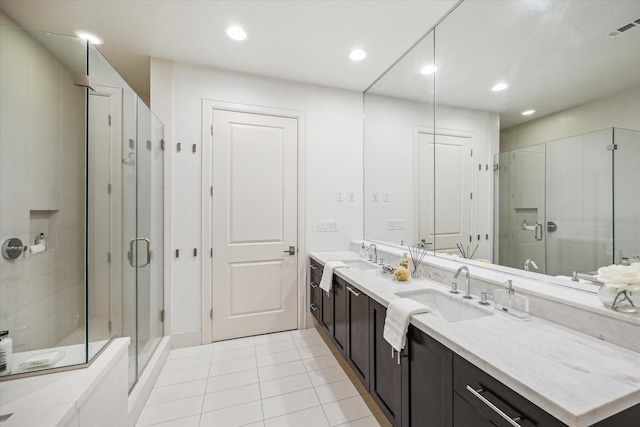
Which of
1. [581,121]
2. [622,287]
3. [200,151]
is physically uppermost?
[200,151]

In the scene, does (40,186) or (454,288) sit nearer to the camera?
(454,288)

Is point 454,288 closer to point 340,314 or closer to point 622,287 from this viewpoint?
point 622,287

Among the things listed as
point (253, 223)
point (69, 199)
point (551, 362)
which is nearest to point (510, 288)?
point (551, 362)

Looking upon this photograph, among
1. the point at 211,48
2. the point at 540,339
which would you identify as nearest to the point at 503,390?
the point at 540,339

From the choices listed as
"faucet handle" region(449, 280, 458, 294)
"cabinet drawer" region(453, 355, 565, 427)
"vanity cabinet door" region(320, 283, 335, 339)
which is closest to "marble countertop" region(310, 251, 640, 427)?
"cabinet drawer" region(453, 355, 565, 427)

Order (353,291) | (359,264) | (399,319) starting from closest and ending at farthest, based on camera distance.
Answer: (399,319) → (353,291) → (359,264)

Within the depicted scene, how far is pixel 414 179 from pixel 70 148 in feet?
9.07

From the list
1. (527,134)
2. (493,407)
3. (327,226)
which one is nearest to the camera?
(493,407)

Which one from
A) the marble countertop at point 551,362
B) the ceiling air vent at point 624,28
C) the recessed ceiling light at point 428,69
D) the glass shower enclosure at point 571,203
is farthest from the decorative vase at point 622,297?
the recessed ceiling light at point 428,69

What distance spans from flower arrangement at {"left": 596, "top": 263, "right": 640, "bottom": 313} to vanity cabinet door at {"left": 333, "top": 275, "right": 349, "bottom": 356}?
1382 millimetres

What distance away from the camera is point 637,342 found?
0.92 m

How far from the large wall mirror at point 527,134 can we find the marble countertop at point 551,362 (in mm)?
452

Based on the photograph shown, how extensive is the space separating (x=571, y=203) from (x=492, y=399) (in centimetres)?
109

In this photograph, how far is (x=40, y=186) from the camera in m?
1.88
